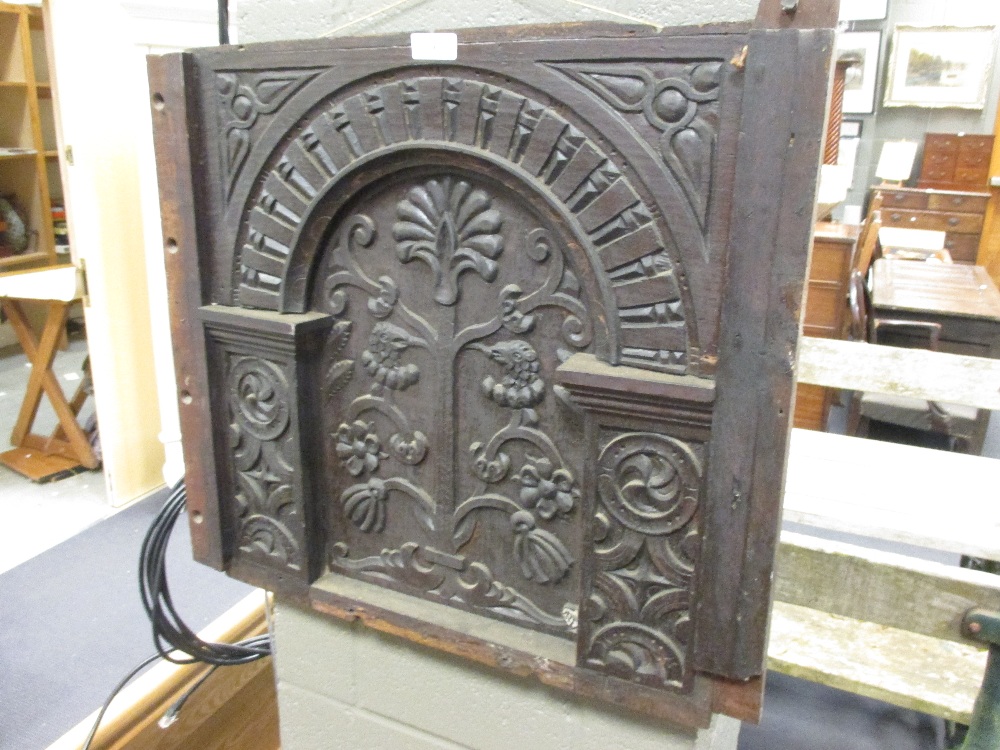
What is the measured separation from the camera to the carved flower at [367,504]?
79cm

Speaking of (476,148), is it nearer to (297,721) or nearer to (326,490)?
(326,490)

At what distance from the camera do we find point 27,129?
3514 millimetres

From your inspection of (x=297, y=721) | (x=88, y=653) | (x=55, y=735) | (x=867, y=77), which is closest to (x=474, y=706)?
(x=297, y=721)

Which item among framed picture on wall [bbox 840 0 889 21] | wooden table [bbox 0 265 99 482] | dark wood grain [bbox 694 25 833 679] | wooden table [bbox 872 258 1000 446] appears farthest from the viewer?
framed picture on wall [bbox 840 0 889 21]

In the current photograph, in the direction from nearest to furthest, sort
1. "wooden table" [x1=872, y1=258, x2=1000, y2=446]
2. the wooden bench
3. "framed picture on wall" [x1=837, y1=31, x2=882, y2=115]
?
the wooden bench, "wooden table" [x1=872, y1=258, x2=1000, y2=446], "framed picture on wall" [x1=837, y1=31, x2=882, y2=115]

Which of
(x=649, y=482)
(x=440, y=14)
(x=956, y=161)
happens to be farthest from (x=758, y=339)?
(x=956, y=161)

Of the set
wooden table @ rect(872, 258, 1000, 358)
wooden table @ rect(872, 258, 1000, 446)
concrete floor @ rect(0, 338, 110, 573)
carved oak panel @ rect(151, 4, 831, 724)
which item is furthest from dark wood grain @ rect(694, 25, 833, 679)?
wooden table @ rect(872, 258, 1000, 358)

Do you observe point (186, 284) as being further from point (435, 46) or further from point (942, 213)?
point (942, 213)

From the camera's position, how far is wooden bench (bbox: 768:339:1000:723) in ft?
3.29

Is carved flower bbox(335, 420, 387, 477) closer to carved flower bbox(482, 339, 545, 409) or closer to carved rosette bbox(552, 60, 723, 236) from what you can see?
carved flower bbox(482, 339, 545, 409)

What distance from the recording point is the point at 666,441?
1.99 ft

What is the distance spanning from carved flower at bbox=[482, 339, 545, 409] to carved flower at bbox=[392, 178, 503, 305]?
0.20 feet

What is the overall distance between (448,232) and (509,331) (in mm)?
97

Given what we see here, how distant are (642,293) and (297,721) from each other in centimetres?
67
